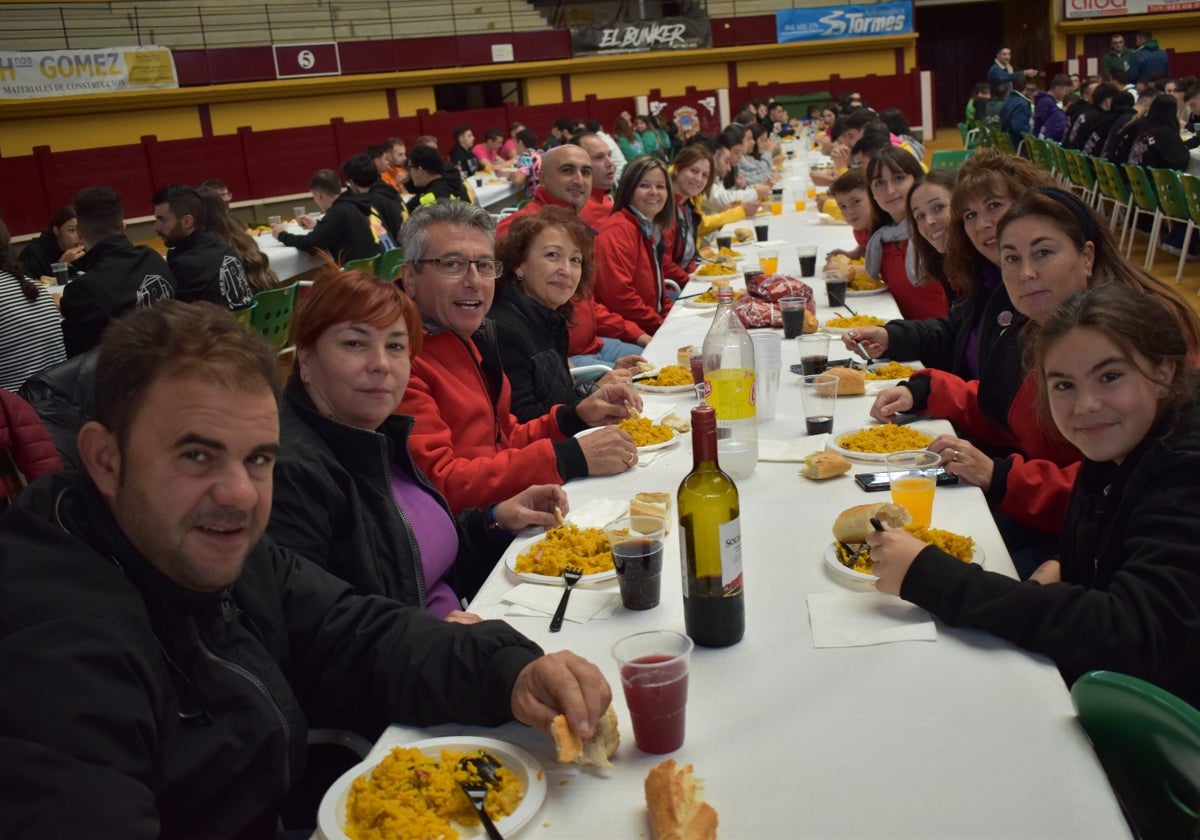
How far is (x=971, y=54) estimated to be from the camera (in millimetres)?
27938

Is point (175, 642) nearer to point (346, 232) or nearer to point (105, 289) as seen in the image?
point (105, 289)

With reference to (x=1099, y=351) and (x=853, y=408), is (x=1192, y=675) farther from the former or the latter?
(x=853, y=408)

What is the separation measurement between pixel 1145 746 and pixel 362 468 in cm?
148

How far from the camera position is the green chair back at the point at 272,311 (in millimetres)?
5980

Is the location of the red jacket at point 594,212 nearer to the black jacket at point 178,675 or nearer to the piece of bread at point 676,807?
the black jacket at point 178,675

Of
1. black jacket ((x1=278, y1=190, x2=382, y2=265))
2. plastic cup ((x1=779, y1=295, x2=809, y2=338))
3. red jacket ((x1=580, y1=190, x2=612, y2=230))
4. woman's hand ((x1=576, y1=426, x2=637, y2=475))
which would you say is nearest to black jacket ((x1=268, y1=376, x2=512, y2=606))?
woman's hand ((x1=576, y1=426, x2=637, y2=475))

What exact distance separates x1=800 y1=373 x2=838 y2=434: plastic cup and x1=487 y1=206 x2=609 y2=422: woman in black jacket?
89 centimetres

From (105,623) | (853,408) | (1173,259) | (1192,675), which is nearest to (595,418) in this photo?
(853,408)

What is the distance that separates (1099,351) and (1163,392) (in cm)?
12

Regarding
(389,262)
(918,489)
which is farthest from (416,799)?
(389,262)

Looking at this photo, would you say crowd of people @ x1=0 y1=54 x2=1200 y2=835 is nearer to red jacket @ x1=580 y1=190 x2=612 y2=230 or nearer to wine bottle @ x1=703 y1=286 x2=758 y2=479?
wine bottle @ x1=703 y1=286 x2=758 y2=479

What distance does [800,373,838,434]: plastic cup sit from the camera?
9.00ft

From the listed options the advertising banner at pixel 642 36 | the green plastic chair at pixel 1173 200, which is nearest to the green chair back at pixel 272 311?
the green plastic chair at pixel 1173 200

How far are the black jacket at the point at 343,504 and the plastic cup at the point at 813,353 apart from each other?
133 centimetres
